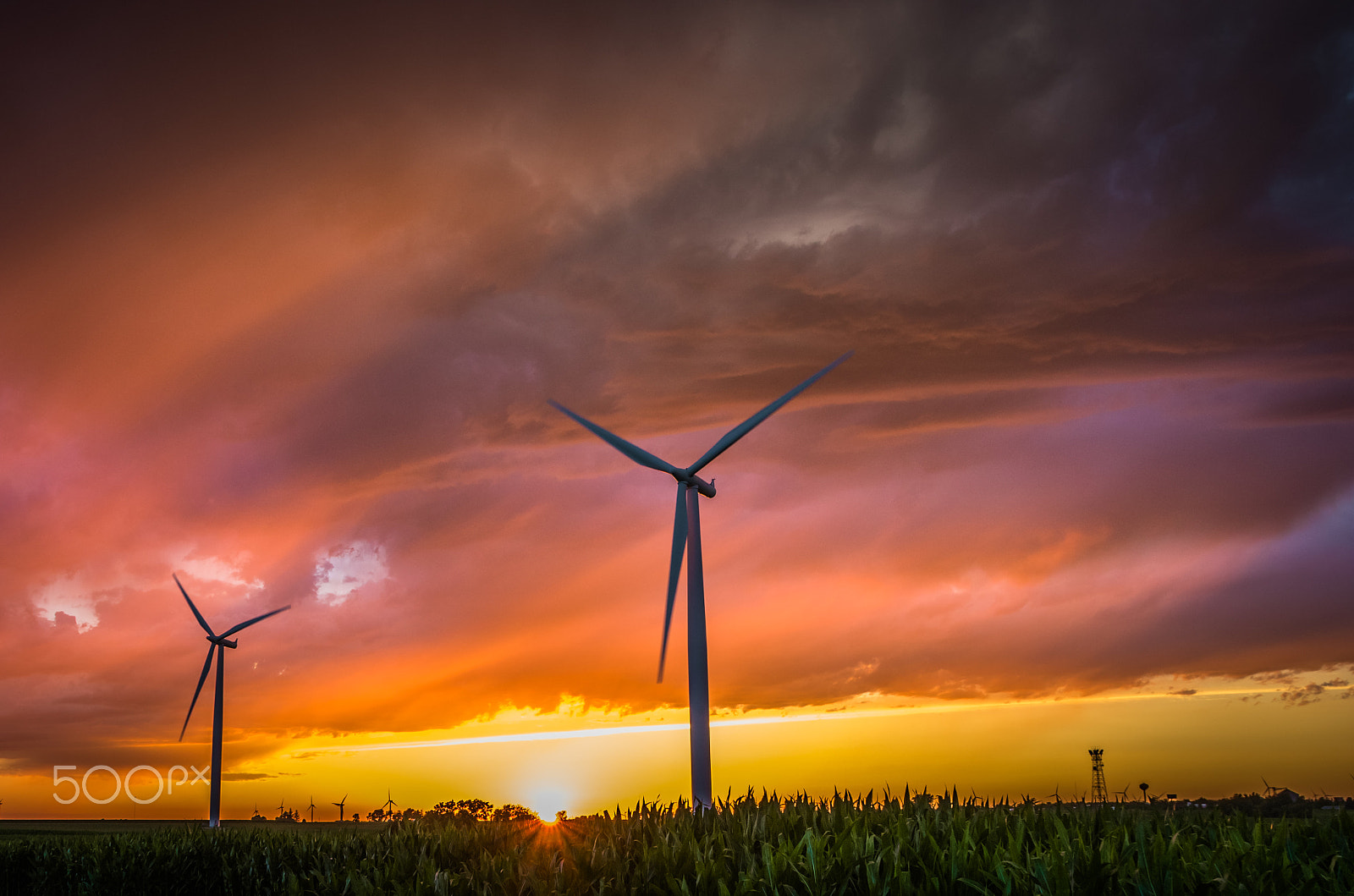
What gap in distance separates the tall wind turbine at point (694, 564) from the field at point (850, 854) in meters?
5.99

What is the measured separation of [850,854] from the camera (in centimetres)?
893


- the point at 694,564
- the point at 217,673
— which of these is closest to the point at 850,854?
the point at 694,564

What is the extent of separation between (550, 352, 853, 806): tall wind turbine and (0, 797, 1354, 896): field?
599 cm

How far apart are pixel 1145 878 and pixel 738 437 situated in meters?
18.8

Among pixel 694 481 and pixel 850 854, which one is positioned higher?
pixel 694 481

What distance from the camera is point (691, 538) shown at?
24.3 metres

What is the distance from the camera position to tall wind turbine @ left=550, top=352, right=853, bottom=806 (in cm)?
2075

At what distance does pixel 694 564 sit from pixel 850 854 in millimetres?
14550

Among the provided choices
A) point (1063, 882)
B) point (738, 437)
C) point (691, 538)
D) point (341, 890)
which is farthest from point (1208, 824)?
point (738, 437)

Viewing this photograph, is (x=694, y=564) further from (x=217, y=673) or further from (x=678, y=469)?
(x=217, y=673)

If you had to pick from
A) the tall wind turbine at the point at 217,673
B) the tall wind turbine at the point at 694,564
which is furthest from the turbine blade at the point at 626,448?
the tall wind turbine at the point at 217,673

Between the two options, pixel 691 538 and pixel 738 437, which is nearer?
pixel 691 538

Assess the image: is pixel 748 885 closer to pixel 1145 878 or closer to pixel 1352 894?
pixel 1145 878

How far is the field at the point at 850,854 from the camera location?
311 inches
